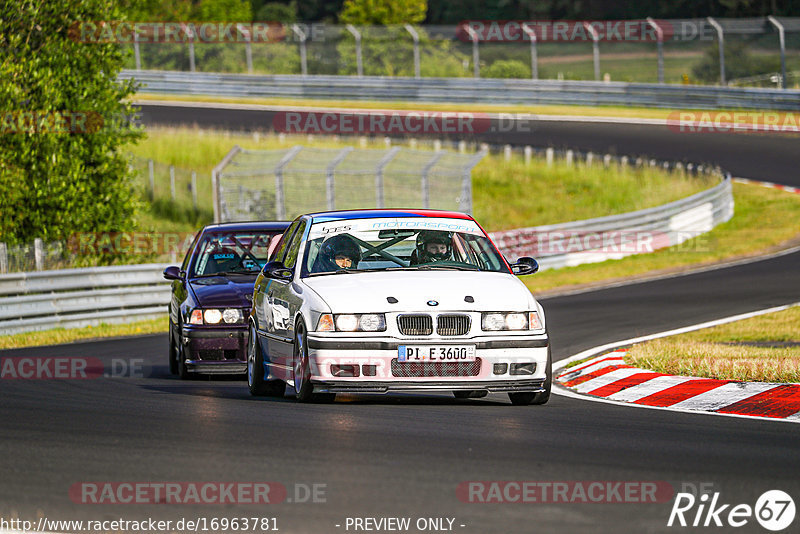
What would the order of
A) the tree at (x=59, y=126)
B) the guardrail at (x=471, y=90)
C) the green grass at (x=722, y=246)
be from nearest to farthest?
the tree at (x=59, y=126) → the green grass at (x=722, y=246) → the guardrail at (x=471, y=90)

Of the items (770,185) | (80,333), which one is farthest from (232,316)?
(770,185)

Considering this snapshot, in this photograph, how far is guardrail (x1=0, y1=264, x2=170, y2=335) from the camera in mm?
20484

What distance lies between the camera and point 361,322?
31.8 feet

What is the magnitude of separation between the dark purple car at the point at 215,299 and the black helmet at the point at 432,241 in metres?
2.39

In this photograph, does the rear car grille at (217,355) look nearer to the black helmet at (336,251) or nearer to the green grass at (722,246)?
the black helmet at (336,251)

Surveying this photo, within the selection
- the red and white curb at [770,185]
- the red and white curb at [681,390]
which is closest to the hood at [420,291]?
the red and white curb at [681,390]

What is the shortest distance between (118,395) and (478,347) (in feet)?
11.0

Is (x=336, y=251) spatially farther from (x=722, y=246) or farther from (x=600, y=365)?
(x=722, y=246)

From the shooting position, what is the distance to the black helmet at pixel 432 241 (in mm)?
10914

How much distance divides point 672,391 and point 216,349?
4473mm

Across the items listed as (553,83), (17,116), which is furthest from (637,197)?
(17,116)

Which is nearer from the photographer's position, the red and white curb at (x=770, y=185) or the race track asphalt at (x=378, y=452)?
the race track asphalt at (x=378, y=452)

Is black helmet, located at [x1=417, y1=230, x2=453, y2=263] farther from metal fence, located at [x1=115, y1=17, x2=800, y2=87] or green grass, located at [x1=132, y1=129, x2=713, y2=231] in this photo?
metal fence, located at [x1=115, y1=17, x2=800, y2=87]

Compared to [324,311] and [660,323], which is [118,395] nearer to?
[324,311]
